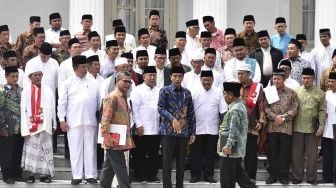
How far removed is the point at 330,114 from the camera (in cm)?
1956

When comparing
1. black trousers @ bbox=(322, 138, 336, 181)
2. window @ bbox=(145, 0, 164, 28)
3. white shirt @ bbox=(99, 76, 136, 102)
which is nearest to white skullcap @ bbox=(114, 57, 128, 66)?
white shirt @ bbox=(99, 76, 136, 102)

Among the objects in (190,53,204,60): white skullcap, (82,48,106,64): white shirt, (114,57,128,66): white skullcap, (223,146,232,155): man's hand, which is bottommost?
(223,146,232,155): man's hand

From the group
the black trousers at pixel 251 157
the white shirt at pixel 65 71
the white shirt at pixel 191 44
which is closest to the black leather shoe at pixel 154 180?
the black trousers at pixel 251 157

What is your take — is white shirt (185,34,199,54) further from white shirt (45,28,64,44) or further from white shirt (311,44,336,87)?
white shirt (45,28,64,44)

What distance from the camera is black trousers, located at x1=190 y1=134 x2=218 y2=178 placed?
19281 mm

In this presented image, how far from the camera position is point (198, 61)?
19719mm

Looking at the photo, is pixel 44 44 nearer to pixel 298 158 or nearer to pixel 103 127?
pixel 103 127

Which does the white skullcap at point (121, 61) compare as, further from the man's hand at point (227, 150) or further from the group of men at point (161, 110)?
the man's hand at point (227, 150)

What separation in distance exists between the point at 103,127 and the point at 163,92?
1499 millimetres

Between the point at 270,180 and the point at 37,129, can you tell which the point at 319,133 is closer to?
the point at 270,180

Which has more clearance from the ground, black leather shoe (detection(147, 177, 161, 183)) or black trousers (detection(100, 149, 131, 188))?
black trousers (detection(100, 149, 131, 188))

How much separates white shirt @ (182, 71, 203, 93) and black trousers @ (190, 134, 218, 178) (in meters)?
0.87

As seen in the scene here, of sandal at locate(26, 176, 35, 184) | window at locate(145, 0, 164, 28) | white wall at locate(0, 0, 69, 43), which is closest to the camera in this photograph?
sandal at locate(26, 176, 35, 184)

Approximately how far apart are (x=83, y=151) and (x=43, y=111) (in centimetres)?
96
